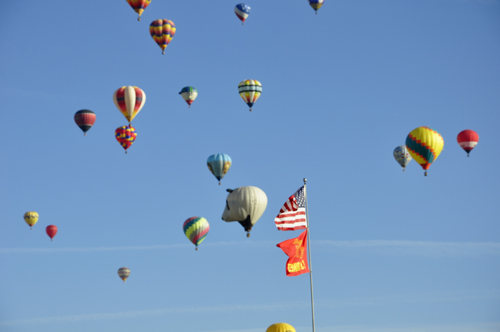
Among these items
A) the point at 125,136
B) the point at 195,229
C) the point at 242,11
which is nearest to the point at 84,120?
the point at 125,136

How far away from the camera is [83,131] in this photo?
337 feet

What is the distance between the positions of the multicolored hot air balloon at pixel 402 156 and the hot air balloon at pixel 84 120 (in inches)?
1351

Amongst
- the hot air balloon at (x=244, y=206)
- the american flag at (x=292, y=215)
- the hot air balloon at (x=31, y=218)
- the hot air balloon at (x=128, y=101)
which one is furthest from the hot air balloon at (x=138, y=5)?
the hot air balloon at (x=31, y=218)

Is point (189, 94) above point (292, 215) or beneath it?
above

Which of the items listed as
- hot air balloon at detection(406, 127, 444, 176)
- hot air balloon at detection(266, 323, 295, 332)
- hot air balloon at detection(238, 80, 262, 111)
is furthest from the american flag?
hot air balloon at detection(238, 80, 262, 111)

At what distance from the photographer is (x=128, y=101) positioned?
307ft

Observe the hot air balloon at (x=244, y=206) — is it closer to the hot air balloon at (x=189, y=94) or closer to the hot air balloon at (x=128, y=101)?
the hot air balloon at (x=128, y=101)

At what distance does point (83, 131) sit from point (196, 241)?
18.0m

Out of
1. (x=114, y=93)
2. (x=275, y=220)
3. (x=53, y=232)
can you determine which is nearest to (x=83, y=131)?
(x=114, y=93)

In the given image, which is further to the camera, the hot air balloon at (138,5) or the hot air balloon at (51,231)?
the hot air balloon at (51,231)

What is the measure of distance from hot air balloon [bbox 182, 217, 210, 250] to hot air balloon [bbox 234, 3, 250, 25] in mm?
23113

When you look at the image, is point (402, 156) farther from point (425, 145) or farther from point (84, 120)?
point (84, 120)

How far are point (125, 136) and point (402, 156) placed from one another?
3108 cm

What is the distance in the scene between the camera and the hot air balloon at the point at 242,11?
344ft
